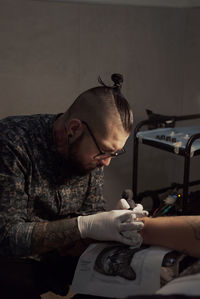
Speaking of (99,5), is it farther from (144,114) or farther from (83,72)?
(144,114)

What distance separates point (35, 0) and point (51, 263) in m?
1.48

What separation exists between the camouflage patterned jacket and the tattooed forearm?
0.02m

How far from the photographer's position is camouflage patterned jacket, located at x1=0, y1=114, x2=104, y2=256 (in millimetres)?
1152

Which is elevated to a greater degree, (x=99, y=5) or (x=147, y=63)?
(x=99, y=5)

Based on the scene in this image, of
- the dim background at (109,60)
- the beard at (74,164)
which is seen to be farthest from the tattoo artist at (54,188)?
the dim background at (109,60)

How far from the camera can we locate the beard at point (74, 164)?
1.29 m

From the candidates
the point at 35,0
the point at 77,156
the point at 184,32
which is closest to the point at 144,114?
the point at 184,32

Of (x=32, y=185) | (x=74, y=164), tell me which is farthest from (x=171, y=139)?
(x=32, y=185)

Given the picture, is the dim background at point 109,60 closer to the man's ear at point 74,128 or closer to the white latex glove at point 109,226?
the white latex glove at point 109,226

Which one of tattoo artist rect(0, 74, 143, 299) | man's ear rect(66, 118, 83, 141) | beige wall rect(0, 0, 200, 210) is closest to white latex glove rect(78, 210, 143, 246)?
tattoo artist rect(0, 74, 143, 299)

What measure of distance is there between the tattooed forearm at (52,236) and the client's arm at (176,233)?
23 cm

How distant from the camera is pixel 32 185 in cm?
130

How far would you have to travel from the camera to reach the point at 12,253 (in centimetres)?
114

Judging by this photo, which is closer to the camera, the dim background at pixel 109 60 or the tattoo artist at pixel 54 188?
the tattoo artist at pixel 54 188
